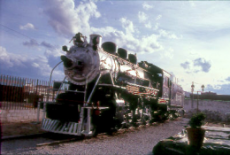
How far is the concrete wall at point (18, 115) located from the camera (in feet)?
32.8

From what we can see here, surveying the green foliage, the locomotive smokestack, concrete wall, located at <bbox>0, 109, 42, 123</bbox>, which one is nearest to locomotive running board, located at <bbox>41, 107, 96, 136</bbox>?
the locomotive smokestack

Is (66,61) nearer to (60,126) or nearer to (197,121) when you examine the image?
(60,126)

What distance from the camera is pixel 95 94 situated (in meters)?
8.88

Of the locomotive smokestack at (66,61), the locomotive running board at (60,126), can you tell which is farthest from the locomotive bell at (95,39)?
the locomotive running board at (60,126)

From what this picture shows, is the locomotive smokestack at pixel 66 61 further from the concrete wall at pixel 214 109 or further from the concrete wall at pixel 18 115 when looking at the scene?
the concrete wall at pixel 214 109

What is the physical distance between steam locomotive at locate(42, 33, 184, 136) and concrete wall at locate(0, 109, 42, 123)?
8.90 feet

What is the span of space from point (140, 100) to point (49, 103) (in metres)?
5.12

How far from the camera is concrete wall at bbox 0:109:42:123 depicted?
998cm

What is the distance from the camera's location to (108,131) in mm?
9523

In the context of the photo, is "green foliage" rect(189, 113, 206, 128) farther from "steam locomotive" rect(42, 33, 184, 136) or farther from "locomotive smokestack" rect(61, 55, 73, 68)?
"locomotive smokestack" rect(61, 55, 73, 68)

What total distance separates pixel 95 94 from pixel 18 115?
473 centimetres

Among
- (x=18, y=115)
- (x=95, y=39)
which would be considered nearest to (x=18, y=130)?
(x=18, y=115)

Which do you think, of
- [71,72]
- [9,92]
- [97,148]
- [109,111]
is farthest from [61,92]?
[97,148]

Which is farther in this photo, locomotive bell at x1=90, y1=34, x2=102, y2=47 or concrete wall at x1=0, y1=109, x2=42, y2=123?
concrete wall at x1=0, y1=109, x2=42, y2=123
